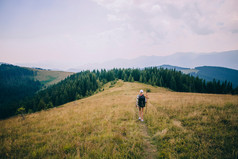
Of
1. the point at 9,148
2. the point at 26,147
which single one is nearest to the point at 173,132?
the point at 26,147

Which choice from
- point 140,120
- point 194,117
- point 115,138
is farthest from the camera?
point 140,120

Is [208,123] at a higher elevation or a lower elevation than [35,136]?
higher

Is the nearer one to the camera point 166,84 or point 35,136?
point 35,136

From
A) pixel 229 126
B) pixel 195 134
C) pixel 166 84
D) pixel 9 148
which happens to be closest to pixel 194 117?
pixel 229 126

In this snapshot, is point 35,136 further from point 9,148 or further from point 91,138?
point 91,138

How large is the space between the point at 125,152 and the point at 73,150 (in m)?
2.76

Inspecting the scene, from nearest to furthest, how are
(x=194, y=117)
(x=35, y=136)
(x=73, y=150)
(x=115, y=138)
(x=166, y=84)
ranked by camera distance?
(x=73, y=150)
(x=115, y=138)
(x=35, y=136)
(x=194, y=117)
(x=166, y=84)

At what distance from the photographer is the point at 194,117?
291 inches

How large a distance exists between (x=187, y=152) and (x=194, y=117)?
160 inches

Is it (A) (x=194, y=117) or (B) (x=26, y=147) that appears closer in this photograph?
(B) (x=26, y=147)

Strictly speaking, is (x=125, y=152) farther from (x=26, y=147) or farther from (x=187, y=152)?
(x=26, y=147)

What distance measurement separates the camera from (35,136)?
248 inches

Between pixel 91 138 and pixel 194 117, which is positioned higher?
pixel 194 117

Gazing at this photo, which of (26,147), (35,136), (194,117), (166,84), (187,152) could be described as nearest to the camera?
(187,152)
